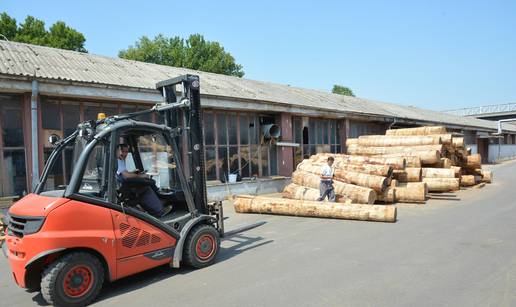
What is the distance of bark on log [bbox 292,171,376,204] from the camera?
39.9ft

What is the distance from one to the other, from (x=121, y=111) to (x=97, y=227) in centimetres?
816

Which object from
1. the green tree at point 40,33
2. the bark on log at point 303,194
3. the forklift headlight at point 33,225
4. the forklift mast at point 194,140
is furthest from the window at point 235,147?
the green tree at point 40,33

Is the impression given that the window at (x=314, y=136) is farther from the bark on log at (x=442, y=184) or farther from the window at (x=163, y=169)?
the window at (x=163, y=169)

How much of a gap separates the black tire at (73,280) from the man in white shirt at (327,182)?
8.09 m

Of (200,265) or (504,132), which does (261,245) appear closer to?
(200,265)

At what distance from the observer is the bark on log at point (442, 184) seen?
14383mm

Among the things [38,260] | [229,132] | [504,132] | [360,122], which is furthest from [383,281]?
[504,132]

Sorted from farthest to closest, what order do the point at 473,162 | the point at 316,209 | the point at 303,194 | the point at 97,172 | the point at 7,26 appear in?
the point at 7,26 → the point at 473,162 → the point at 303,194 → the point at 316,209 → the point at 97,172

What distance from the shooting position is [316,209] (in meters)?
11.0

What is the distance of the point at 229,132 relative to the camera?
628 inches

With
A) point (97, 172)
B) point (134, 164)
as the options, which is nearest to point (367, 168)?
point (134, 164)

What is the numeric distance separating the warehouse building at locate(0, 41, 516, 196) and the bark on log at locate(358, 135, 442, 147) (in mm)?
2879

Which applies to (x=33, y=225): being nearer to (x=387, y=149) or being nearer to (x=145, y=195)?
(x=145, y=195)

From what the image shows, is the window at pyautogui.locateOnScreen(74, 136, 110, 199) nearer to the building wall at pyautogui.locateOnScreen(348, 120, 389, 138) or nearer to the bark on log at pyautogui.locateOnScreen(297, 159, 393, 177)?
the bark on log at pyautogui.locateOnScreen(297, 159, 393, 177)
